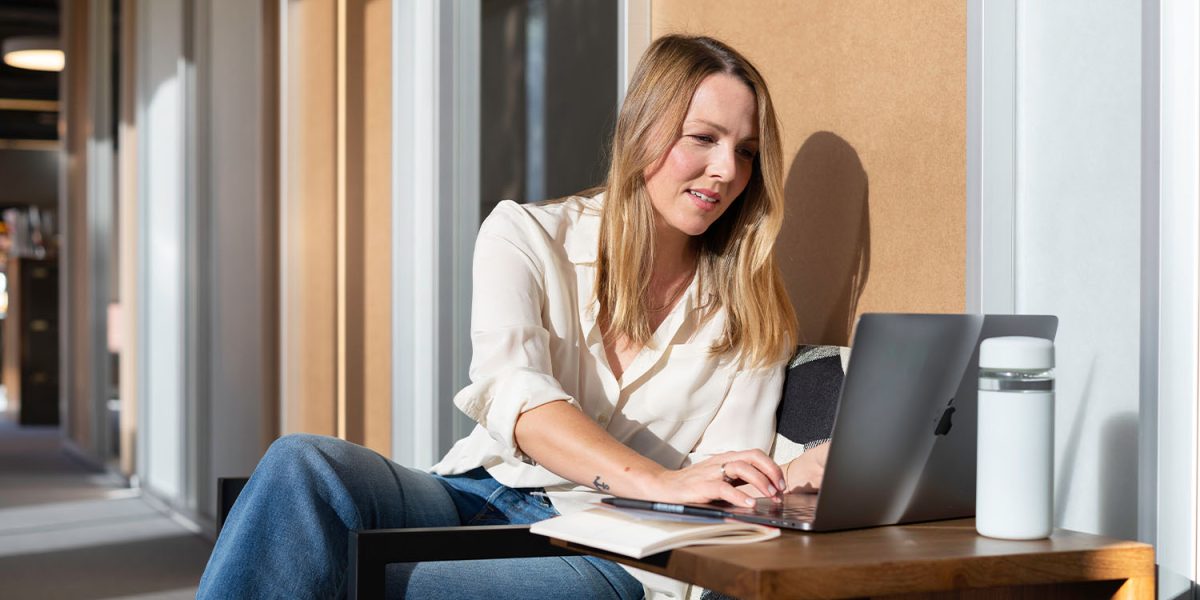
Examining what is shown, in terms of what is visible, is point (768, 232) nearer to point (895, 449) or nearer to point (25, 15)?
point (895, 449)

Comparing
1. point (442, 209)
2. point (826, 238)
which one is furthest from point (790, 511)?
point (442, 209)

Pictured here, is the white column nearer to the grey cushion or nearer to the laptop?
the grey cushion

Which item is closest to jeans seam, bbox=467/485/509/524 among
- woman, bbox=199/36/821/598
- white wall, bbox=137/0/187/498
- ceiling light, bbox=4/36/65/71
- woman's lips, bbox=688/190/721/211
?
woman, bbox=199/36/821/598

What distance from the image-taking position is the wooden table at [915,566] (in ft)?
3.26

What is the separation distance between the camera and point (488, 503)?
194 cm

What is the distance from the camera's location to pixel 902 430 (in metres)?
1.22

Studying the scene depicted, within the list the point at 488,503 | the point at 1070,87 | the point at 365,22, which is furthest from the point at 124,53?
the point at 1070,87

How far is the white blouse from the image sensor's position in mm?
1863

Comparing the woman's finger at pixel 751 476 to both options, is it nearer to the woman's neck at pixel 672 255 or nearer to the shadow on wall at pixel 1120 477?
the shadow on wall at pixel 1120 477

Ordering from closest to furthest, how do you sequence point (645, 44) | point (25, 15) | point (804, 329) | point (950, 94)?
point (950, 94) < point (804, 329) < point (645, 44) < point (25, 15)

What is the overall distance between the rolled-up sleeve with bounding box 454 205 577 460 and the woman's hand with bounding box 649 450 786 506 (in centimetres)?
30

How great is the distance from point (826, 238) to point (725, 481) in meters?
0.83

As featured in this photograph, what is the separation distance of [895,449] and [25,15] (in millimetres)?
11743

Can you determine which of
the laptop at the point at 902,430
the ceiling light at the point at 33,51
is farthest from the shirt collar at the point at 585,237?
the ceiling light at the point at 33,51
